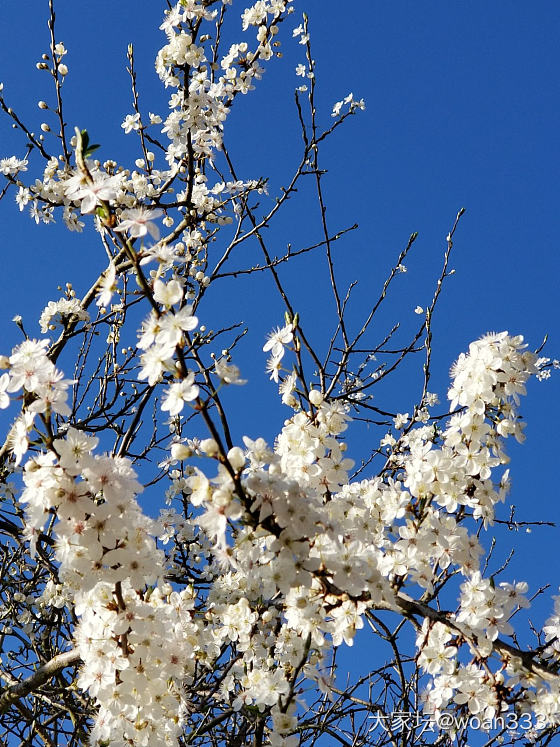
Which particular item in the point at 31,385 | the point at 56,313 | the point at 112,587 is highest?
the point at 56,313

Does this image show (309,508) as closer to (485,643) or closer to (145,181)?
(485,643)

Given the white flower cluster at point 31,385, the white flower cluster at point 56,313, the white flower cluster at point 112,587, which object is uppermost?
the white flower cluster at point 56,313

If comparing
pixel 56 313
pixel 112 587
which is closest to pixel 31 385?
pixel 112 587

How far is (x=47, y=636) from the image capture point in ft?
13.4

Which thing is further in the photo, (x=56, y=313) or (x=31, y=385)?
(x=56, y=313)

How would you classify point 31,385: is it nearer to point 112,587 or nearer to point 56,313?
point 112,587

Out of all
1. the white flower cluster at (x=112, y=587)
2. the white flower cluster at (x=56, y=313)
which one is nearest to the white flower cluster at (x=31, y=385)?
the white flower cluster at (x=112, y=587)

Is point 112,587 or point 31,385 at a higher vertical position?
point 31,385

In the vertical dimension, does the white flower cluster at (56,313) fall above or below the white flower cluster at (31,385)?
above

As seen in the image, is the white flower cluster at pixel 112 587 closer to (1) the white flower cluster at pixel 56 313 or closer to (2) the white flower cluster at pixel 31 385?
(2) the white flower cluster at pixel 31 385

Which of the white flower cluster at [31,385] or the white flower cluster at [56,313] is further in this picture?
the white flower cluster at [56,313]

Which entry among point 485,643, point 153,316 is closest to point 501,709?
point 485,643

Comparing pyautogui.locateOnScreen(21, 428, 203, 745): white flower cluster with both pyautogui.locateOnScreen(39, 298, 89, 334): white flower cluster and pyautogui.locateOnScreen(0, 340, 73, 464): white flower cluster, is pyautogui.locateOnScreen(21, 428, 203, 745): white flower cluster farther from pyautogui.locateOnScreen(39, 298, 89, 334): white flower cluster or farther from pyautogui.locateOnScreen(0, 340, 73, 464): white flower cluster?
pyautogui.locateOnScreen(39, 298, 89, 334): white flower cluster

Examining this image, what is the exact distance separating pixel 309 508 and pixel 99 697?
1047 millimetres
